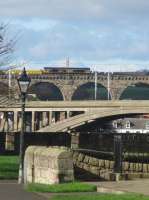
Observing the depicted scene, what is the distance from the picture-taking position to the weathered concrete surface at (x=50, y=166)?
17.8m

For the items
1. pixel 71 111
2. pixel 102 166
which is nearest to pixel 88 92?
pixel 71 111

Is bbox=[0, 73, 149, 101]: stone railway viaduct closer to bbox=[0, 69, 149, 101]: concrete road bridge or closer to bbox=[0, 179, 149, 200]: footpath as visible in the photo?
bbox=[0, 69, 149, 101]: concrete road bridge

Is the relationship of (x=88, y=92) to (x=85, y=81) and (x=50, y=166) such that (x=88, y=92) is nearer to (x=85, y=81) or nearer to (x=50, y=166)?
(x=85, y=81)

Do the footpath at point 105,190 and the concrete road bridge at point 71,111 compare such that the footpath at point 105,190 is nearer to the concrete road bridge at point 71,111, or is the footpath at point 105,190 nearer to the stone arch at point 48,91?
the concrete road bridge at point 71,111

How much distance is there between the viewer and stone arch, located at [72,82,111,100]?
15850 centimetres

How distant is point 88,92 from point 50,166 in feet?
516

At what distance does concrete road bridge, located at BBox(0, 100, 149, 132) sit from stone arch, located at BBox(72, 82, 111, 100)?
47.8 meters

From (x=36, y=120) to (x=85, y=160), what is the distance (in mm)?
86552

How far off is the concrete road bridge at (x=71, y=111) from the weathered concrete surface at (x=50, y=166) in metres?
72.2

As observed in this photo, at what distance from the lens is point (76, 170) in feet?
65.9

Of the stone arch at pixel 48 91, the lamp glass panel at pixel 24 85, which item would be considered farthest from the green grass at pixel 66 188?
the stone arch at pixel 48 91

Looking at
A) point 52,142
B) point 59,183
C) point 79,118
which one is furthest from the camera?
point 79,118

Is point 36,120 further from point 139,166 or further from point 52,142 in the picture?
point 139,166

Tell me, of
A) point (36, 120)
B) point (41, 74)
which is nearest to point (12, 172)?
point (36, 120)
